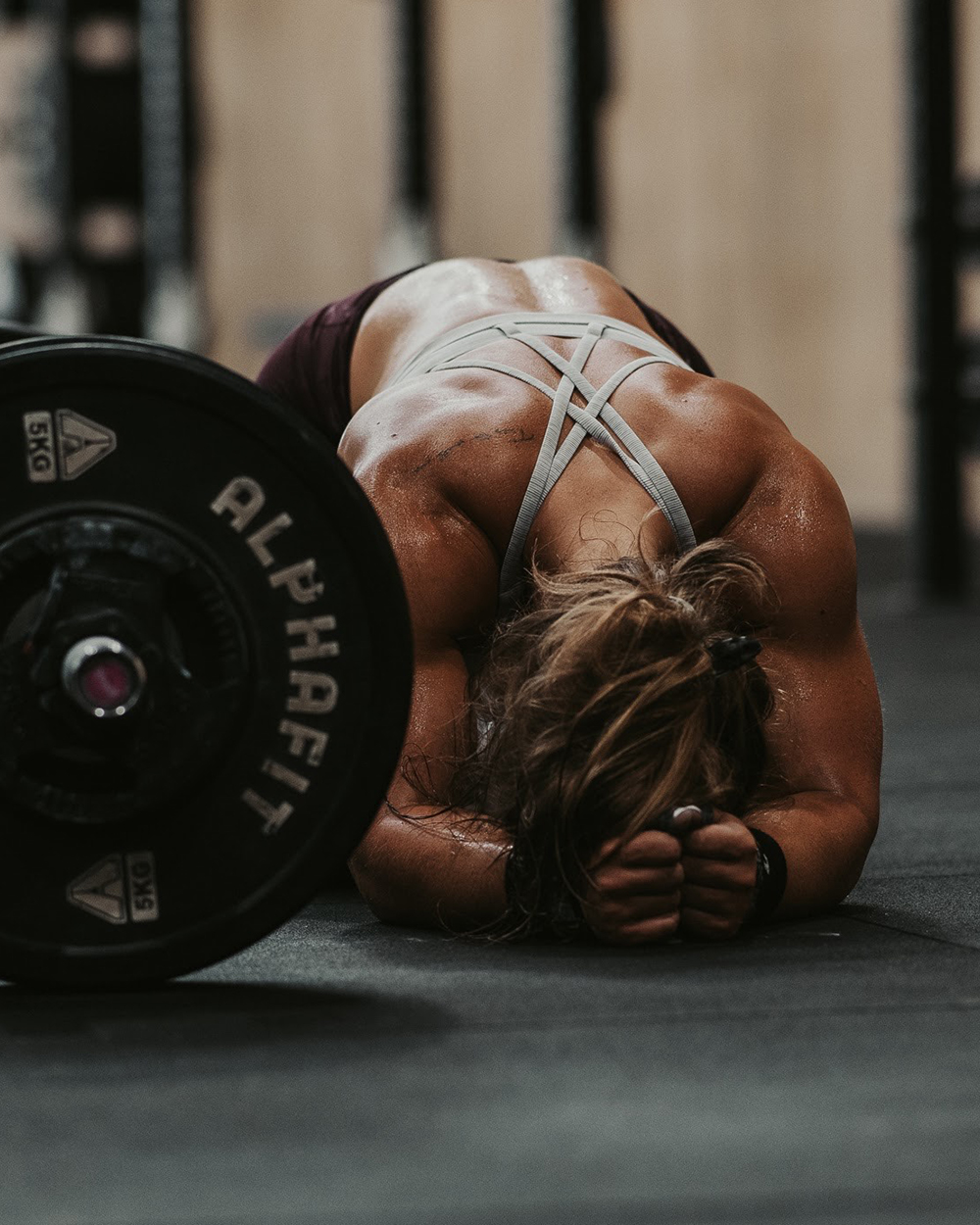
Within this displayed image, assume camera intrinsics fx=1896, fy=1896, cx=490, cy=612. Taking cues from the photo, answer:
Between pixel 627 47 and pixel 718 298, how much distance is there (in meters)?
1.44

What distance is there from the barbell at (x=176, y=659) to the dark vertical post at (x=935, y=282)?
5542 mm

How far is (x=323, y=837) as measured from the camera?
5.04 ft

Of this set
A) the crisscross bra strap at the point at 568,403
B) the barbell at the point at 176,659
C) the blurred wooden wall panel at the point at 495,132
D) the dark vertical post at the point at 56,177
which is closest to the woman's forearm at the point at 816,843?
the crisscross bra strap at the point at 568,403

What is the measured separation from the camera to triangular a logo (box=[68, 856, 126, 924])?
1.51m

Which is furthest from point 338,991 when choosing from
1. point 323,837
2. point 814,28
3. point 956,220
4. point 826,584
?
point 814,28

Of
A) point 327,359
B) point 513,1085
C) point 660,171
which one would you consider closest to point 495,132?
point 660,171

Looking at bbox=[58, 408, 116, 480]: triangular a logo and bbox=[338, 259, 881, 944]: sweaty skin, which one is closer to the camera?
bbox=[58, 408, 116, 480]: triangular a logo

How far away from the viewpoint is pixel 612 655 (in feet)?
5.59

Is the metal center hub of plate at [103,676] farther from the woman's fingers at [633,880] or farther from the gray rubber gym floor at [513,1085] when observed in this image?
the woman's fingers at [633,880]

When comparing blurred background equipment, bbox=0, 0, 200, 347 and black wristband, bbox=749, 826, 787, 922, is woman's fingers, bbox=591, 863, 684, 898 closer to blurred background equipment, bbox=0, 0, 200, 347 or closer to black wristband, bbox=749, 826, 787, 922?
black wristband, bbox=749, 826, 787, 922

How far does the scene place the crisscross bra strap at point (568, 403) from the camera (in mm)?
1930

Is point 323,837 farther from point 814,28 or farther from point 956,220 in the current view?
point 814,28

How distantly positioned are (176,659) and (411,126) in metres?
7.75

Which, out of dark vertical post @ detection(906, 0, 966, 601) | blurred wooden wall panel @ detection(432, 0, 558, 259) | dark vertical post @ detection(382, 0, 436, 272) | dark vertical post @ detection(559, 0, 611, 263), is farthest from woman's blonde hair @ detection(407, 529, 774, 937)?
blurred wooden wall panel @ detection(432, 0, 558, 259)
